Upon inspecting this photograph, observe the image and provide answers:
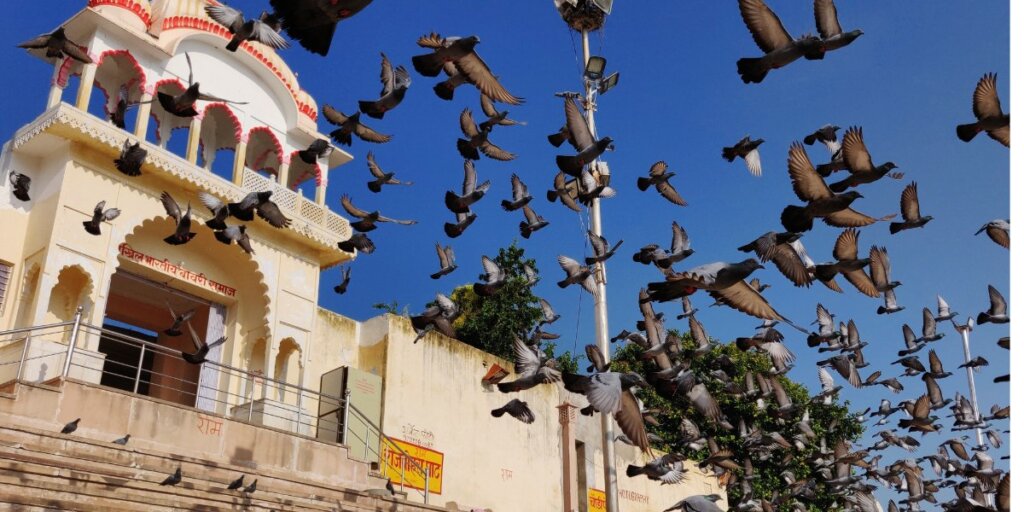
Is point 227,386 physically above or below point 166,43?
below

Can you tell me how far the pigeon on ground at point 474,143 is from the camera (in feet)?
36.2

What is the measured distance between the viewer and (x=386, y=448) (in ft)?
56.2

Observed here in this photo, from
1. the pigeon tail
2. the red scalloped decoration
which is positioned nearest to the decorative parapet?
the red scalloped decoration

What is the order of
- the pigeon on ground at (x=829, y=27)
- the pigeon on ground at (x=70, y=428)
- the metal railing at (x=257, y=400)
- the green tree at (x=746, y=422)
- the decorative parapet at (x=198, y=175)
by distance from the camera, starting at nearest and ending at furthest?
the pigeon on ground at (x=829, y=27) < the pigeon on ground at (x=70, y=428) < the metal railing at (x=257, y=400) < the decorative parapet at (x=198, y=175) < the green tree at (x=746, y=422)

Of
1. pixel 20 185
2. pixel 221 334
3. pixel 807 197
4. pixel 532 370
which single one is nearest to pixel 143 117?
pixel 20 185

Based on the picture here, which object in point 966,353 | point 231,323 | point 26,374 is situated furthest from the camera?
point 966,353

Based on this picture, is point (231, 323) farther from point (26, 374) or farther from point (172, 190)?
point (26, 374)

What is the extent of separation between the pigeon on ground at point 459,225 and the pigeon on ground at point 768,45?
443cm

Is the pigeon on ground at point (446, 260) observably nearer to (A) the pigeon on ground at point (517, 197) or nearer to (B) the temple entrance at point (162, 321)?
(A) the pigeon on ground at point (517, 197)

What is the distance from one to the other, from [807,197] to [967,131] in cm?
183

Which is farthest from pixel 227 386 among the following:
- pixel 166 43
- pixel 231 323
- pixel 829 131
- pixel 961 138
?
pixel 961 138

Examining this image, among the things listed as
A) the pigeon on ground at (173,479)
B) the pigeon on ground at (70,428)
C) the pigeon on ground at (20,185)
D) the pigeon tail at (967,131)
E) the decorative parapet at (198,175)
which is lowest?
the pigeon on ground at (173,479)

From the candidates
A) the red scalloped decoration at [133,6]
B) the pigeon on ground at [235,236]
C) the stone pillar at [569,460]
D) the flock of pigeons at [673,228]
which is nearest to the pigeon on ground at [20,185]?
the flock of pigeons at [673,228]

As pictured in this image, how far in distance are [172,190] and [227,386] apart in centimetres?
425
